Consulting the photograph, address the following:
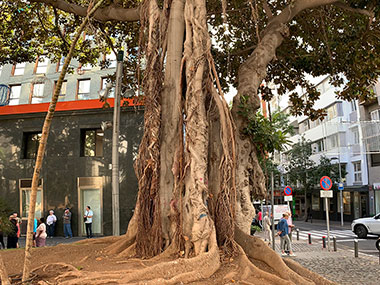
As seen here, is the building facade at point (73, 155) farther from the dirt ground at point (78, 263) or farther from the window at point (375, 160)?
the window at point (375, 160)

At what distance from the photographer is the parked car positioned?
700 inches

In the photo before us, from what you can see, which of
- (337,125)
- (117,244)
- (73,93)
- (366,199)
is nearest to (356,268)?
(117,244)

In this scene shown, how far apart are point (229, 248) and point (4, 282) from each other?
3202 millimetres

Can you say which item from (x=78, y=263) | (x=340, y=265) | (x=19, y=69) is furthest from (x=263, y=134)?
(x=19, y=69)

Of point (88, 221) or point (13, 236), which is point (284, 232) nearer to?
point (13, 236)

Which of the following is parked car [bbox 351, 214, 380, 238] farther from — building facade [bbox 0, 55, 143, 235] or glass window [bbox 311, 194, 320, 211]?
glass window [bbox 311, 194, 320, 211]

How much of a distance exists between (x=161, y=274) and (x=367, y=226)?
16564 mm

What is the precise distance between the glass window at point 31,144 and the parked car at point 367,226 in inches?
691

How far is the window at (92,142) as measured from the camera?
19.2 m

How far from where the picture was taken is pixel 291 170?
35.0 meters

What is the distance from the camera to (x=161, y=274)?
15.3 ft

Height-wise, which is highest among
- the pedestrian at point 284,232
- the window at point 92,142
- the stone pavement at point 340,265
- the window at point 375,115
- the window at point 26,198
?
the window at point 375,115

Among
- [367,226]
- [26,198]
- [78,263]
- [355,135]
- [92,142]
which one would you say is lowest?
[367,226]

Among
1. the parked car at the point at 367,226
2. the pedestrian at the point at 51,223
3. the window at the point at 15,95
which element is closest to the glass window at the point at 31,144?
the window at the point at 15,95
